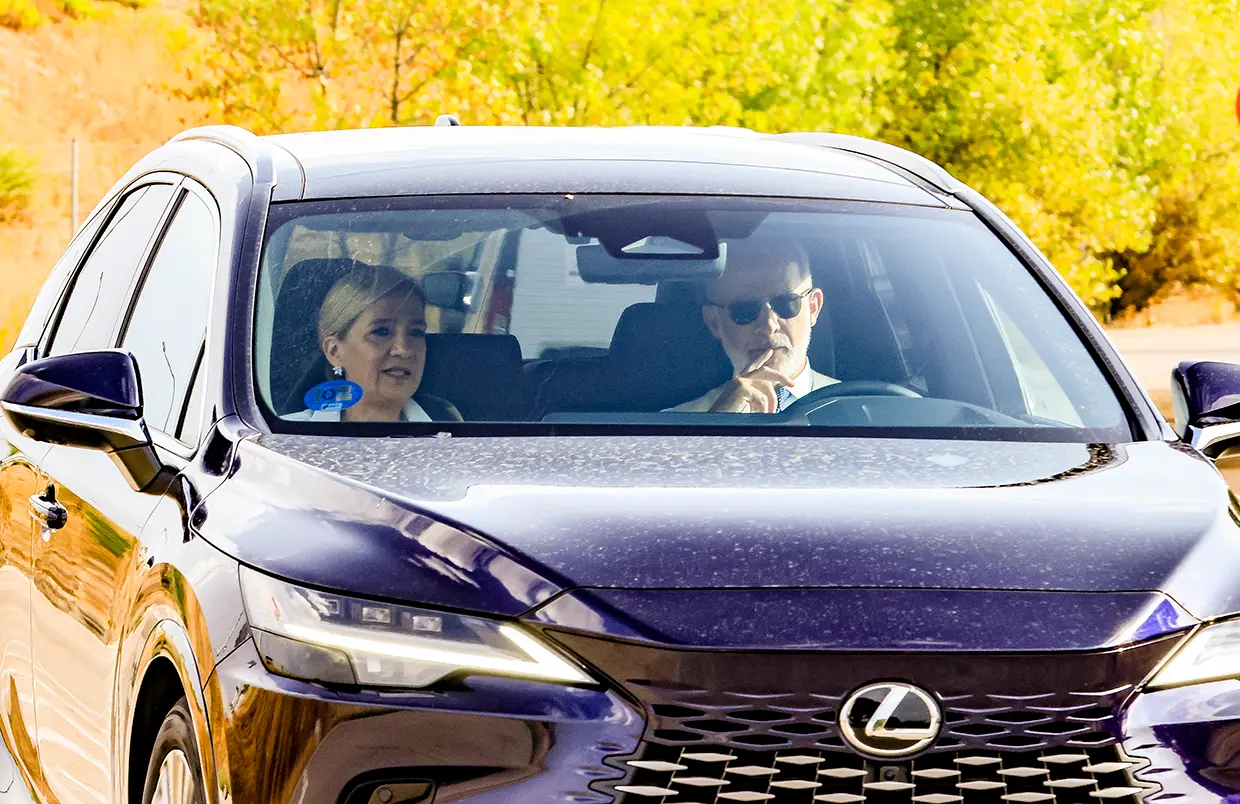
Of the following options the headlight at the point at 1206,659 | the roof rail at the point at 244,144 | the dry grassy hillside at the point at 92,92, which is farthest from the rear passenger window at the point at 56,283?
the dry grassy hillside at the point at 92,92

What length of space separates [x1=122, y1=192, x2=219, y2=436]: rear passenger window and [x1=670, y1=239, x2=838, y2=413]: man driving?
996mm

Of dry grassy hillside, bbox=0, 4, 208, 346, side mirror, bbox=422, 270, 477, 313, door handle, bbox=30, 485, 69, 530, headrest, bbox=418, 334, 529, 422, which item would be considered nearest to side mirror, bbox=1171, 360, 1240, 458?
headrest, bbox=418, 334, 529, 422

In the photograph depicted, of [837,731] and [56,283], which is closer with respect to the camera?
[837,731]

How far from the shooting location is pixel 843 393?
15.7 ft

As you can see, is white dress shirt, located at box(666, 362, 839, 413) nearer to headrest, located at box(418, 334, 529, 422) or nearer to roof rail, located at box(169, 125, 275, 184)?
headrest, located at box(418, 334, 529, 422)

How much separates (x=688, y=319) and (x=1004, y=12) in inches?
1454

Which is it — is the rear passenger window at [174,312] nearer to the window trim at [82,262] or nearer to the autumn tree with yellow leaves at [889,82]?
the window trim at [82,262]

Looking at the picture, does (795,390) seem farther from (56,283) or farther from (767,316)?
(56,283)

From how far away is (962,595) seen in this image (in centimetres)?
333

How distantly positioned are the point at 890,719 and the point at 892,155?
263cm

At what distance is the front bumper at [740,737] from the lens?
3176 millimetres

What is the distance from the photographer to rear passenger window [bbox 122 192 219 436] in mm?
4625

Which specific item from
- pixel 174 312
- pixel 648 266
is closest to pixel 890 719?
pixel 648 266

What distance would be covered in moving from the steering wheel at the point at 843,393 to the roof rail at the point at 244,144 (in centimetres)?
114
